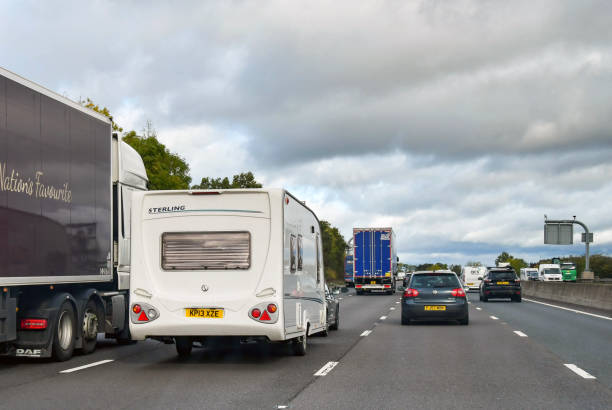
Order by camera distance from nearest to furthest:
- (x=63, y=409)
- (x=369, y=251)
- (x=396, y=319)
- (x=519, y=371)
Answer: (x=63, y=409)
(x=519, y=371)
(x=396, y=319)
(x=369, y=251)

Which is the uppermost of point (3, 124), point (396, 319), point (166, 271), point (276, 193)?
point (3, 124)

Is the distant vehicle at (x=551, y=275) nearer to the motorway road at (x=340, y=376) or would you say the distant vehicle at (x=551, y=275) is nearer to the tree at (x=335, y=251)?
the tree at (x=335, y=251)

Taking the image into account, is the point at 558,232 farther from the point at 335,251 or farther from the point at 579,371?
the point at 335,251

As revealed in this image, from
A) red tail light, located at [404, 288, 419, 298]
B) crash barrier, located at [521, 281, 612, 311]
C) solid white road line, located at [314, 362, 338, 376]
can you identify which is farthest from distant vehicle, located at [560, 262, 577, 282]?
solid white road line, located at [314, 362, 338, 376]

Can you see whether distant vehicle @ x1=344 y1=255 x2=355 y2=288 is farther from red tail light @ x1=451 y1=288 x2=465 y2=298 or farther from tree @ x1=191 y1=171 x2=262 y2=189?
red tail light @ x1=451 y1=288 x2=465 y2=298

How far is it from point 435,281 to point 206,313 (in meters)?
11.2

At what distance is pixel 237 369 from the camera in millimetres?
11898

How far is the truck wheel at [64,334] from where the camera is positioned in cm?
1266

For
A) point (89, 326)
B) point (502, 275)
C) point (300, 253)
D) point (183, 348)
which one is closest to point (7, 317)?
point (89, 326)

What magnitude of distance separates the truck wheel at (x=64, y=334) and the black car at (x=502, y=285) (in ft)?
98.5

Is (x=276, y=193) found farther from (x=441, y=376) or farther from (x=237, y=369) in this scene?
(x=441, y=376)

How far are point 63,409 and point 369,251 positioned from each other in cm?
4085

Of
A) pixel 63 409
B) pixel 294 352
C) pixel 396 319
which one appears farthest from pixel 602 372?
pixel 396 319

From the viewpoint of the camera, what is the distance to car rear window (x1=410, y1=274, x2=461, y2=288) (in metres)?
21.8
